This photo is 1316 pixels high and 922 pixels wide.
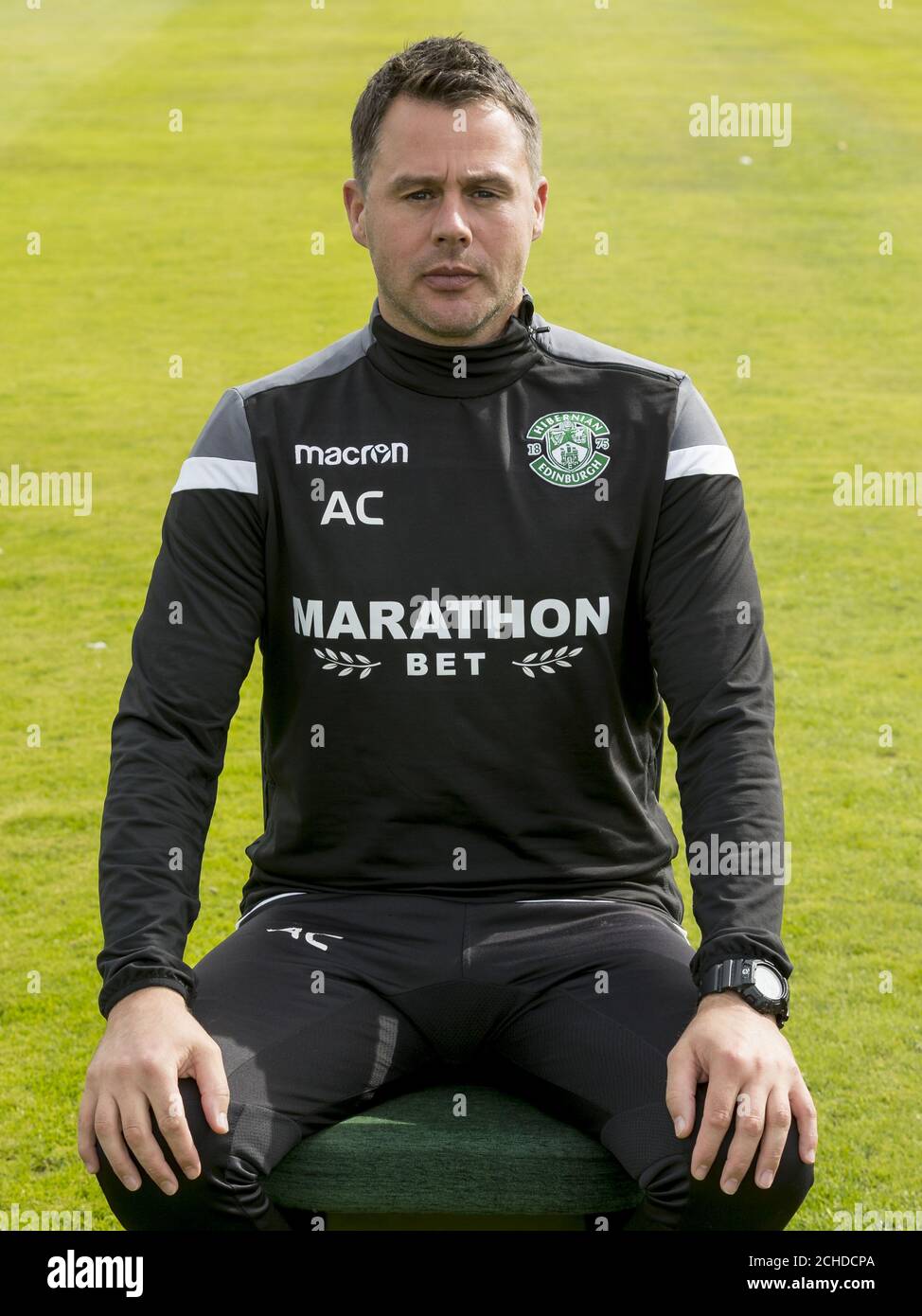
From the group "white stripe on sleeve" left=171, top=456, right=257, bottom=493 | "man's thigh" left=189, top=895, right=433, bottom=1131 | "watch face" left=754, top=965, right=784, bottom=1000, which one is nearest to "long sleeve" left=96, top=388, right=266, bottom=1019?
"white stripe on sleeve" left=171, top=456, right=257, bottom=493

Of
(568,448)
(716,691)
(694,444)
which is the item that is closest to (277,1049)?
(716,691)

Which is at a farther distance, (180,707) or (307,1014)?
(180,707)

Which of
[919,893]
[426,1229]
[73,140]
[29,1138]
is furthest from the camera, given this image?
[73,140]

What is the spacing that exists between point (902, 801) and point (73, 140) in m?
14.3

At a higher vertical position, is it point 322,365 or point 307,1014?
point 322,365

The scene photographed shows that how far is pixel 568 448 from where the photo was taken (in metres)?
2.74

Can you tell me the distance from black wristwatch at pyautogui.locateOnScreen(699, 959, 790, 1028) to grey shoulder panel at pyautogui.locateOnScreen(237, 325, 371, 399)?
123 centimetres

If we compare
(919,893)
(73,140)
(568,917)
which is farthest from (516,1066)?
(73,140)

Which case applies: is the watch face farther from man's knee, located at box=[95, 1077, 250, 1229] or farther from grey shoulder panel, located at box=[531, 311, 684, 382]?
grey shoulder panel, located at box=[531, 311, 684, 382]

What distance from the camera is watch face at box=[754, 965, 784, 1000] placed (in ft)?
7.39

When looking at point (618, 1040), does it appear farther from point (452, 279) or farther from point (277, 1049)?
point (452, 279)

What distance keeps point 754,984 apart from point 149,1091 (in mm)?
827

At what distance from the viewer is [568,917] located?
8.50ft

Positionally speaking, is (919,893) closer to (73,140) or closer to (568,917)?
(568,917)
